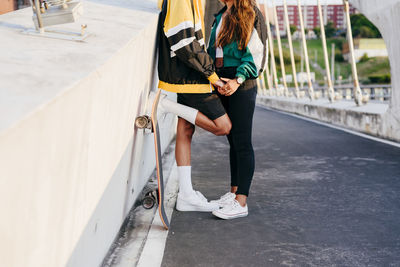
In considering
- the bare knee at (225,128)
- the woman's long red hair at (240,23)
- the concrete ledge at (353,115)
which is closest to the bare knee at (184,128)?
the bare knee at (225,128)

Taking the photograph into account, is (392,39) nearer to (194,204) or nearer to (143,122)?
(194,204)

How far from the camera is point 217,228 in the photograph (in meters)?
4.40

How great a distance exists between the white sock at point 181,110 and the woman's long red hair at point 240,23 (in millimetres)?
594

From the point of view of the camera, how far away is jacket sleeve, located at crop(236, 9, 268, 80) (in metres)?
4.56

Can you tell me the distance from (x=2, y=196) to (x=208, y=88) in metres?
3.04

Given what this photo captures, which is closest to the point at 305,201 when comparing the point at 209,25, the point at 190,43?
the point at 190,43

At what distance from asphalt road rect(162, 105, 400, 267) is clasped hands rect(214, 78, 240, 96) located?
98cm

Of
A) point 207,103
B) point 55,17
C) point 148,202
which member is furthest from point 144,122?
point 55,17

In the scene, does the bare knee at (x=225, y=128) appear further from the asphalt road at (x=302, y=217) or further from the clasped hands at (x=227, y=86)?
the asphalt road at (x=302, y=217)

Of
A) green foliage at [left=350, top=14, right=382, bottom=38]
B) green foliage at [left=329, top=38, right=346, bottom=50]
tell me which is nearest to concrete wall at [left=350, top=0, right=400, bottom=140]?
green foliage at [left=350, top=14, right=382, bottom=38]

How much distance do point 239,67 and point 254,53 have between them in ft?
0.57

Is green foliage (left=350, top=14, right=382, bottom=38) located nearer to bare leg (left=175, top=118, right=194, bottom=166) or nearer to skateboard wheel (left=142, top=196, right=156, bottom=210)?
bare leg (left=175, top=118, right=194, bottom=166)

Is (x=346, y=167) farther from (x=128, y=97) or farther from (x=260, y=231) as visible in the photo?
(x=128, y=97)

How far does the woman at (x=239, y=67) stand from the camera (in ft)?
15.0
